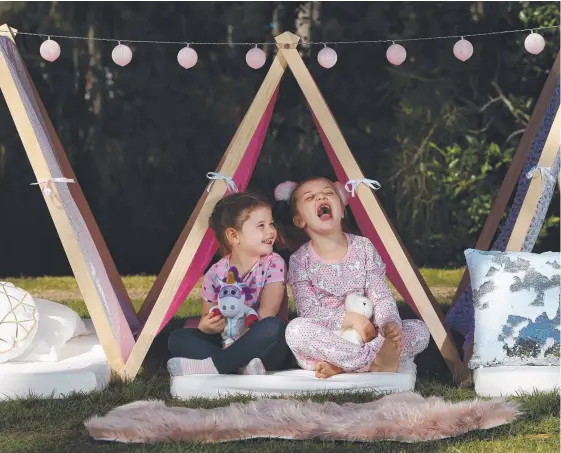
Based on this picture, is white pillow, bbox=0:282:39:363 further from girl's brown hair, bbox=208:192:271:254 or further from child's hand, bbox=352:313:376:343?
child's hand, bbox=352:313:376:343

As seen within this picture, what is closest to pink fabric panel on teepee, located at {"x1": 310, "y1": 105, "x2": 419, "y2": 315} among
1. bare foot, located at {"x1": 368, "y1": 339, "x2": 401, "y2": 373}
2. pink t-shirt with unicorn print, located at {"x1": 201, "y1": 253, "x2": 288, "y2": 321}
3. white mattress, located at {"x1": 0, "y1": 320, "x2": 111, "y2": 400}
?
bare foot, located at {"x1": 368, "y1": 339, "x2": 401, "y2": 373}

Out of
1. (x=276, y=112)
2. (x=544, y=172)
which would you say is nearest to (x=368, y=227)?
(x=544, y=172)

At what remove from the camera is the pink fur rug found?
10.5 ft

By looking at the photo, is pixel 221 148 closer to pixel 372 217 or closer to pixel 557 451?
pixel 372 217

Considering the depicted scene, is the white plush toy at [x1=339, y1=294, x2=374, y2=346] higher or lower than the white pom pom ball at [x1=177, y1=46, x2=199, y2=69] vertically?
lower

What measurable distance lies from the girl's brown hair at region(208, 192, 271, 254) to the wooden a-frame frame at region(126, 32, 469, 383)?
89 mm

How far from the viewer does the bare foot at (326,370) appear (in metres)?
3.90

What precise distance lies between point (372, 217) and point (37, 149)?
136cm

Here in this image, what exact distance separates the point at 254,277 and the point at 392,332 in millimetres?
642

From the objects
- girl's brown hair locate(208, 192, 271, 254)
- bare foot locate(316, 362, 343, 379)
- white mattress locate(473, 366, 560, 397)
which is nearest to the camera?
white mattress locate(473, 366, 560, 397)

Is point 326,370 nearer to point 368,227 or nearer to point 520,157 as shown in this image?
point 368,227

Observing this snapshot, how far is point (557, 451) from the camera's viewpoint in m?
3.08

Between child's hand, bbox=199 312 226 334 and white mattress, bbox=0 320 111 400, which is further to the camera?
child's hand, bbox=199 312 226 334

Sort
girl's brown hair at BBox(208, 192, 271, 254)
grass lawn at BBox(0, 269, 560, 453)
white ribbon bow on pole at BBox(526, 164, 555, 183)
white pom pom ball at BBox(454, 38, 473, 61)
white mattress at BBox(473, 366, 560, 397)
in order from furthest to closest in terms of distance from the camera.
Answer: white pom pom ball at BBox(454, 38, 473, 61) < girl's brown hair at BBox(208, 192, 271, 254) < white ribbon bow on pole at BBox(526, 164, 555, 183) < white mattress at BBox(473, 366, 560, 397) < grass lawn at BBox(0, 269, 560, 453)
